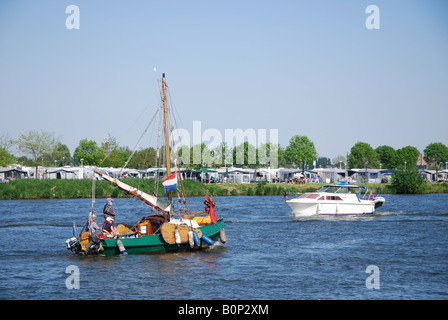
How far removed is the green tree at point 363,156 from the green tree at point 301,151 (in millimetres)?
37629

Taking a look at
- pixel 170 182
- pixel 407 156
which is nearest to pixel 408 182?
pixel 170 182

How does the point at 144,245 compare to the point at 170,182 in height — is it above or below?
below

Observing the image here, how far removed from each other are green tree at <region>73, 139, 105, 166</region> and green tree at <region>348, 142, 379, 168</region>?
85.4 m

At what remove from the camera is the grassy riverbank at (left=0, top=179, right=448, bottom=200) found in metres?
79.3

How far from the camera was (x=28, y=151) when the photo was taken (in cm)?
11156

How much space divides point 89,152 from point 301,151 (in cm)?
6104

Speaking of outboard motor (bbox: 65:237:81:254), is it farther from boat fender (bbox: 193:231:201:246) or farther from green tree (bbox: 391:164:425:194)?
green tree (bbox: 391:164:425:194)

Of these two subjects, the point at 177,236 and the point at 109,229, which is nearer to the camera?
the point at 177,236

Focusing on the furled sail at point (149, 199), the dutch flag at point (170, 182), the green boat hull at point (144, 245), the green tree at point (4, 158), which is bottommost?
the green boat hull at point (144, 245)

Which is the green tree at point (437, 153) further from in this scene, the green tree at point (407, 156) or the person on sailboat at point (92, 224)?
the person on sailboat at point (92, 224)

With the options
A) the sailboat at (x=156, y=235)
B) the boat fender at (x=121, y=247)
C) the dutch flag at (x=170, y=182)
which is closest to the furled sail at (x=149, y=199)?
the sailboat at (x=156, y=235)

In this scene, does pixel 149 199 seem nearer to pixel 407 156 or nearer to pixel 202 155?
pixel 202 155

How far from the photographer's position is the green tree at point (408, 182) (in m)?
94.1

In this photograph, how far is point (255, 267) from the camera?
2703 cm
